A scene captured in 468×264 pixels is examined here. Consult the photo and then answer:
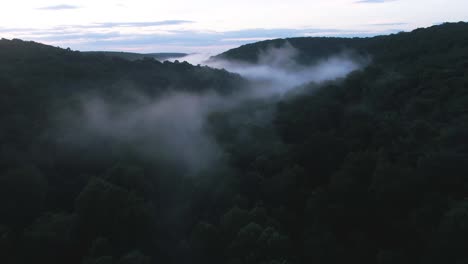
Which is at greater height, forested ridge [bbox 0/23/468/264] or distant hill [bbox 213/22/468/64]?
distant hill [bbox 213/22/468/64]

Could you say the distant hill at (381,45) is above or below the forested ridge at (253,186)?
above

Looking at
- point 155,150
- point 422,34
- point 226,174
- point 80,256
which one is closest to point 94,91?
point 155,150

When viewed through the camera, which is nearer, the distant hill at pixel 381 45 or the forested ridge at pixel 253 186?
the forested ridge at pixel 253 186

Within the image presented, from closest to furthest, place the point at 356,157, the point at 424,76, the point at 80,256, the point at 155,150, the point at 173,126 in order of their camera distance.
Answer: the point at 80,256
the point at 356,157
the point at 155,150
the point at 173,126
the point at 424,76

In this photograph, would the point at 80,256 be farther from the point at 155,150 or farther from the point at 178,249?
the point at 155,150

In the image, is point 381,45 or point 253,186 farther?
point 381,45

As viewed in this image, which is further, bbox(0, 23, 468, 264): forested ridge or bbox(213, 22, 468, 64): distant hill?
bbox(213, 22, 468, 64): distant hill

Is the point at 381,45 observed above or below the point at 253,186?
above

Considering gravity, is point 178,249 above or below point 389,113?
below
